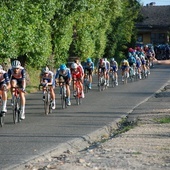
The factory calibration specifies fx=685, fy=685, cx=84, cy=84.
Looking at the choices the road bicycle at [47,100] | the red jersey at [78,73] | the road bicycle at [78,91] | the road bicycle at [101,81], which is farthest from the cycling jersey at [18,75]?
the road bicycle at [101,81]

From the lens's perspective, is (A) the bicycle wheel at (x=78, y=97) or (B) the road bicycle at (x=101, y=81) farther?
(B) the road bicycle at (x=101, y=81)

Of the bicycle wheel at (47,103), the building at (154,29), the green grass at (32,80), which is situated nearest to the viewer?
the bicycle wheel at (47,103)

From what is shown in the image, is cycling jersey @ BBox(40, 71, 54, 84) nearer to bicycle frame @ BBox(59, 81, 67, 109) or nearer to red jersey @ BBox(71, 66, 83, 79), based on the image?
bicycle frame @ BBox(59, 81, 67, 109)

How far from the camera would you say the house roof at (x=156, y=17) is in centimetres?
10219

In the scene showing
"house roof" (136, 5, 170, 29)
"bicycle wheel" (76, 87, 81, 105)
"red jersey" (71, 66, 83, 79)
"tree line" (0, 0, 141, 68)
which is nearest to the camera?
"bicycle wheel" (76, 87, 81, 105)

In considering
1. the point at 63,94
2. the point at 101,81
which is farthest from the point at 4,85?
the point at 101,81

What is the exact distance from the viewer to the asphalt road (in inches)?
539

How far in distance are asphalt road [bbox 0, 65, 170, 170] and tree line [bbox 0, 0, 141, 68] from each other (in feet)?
7.06

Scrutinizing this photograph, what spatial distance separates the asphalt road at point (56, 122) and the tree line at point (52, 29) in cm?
215

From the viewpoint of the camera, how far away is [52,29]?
35.2m

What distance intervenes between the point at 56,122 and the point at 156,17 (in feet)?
285

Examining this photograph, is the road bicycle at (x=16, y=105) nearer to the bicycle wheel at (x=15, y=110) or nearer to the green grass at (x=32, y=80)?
the bicycle wheel at (x=15, y=110)

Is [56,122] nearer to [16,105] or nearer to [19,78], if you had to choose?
[16,105]

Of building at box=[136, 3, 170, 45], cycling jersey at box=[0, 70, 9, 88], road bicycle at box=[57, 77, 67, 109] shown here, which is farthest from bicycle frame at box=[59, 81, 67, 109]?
building at box=[136, 3, 170, 45]
